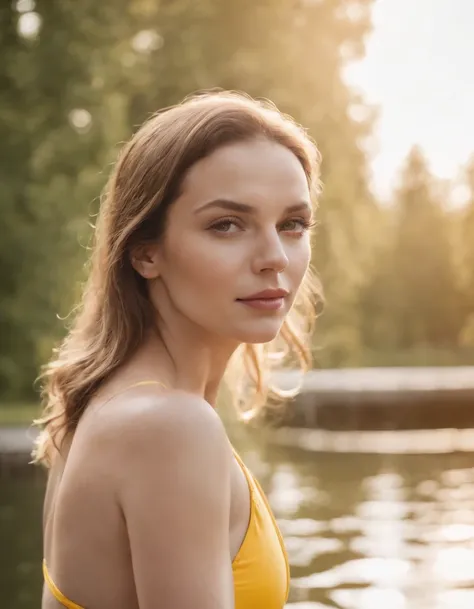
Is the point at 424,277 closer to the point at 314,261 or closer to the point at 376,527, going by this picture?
the point at 314,261

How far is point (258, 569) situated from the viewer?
1.64 metres

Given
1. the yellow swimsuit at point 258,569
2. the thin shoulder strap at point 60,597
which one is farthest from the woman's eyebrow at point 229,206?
the thin shoulder strap at point 60,597

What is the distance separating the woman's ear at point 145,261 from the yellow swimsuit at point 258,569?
38 cm

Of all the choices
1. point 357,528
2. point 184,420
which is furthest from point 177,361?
point 357,528

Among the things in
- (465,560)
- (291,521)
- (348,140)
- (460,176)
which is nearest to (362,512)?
(291,521)

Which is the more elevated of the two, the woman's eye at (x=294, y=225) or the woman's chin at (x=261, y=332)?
the woman's eye at (x=294, y=225)

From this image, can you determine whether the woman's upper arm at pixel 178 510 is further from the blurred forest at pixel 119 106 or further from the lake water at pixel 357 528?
the blurred forest at pixel 119 106

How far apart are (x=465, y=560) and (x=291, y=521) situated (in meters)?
2.06

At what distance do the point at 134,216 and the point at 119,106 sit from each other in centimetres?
1457

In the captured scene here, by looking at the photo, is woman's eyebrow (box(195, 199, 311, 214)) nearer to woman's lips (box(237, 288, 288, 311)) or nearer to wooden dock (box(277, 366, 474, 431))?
woman's lips (box(237, 288, 288, 311))

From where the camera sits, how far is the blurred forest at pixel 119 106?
51.4ft

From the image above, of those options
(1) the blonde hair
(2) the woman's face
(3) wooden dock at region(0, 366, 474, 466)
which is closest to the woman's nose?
(2) the woman's face

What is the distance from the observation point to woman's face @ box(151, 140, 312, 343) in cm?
167

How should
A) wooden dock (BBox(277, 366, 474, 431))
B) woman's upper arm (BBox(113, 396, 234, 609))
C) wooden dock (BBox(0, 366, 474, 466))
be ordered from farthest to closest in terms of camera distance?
wooden dock (BBox(277, 366, 474, 431))
wooden dock (BBox(0, 366, 474, 466))
woman's upper arm (BBox(113, 396, 234, 609))
